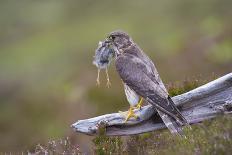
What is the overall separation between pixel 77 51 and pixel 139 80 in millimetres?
22018

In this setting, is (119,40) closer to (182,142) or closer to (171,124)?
(171,124)

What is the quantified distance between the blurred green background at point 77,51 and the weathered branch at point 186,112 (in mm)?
4472

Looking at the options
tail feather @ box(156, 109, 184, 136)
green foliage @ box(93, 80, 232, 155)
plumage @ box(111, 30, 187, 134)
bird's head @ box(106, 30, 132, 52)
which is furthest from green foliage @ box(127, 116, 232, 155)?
bird's head @ box(106, 30, 132, 52)

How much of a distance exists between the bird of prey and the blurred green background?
11.9 feet

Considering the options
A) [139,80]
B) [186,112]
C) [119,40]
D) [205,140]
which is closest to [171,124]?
[186,112]

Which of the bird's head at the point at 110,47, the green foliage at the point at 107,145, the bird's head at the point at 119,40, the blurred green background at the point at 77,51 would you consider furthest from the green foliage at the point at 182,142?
the blurred green background at the point at 77,51

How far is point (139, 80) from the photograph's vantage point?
1269cm

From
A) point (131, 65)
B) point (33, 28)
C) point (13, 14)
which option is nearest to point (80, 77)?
point (131, 65)

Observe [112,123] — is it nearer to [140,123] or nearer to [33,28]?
[140,123]

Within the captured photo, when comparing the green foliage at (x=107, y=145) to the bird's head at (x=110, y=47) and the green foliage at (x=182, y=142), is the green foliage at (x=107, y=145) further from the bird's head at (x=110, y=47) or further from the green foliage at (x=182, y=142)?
the bird's head at (x=110, y=47)

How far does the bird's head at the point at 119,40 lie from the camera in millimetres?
13648

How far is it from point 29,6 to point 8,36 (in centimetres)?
623

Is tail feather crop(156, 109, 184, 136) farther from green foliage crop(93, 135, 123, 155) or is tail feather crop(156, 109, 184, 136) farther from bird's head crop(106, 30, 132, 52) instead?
bird's head crop(106, 30, 132, 52)

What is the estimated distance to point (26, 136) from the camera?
2192 cm
